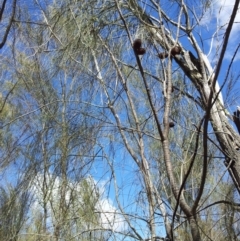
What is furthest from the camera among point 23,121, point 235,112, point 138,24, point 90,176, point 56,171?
point 23,121

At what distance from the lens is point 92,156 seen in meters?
1.41

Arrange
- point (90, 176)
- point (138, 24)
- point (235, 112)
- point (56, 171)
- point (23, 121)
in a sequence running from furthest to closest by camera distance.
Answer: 1. point (23, 121)
2. point (56, 171)
3. point (90, 176)
4. point (138, 24)
5. point (235, 112)

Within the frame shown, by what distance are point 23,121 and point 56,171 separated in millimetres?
590

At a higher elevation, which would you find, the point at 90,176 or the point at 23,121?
the point at 23,121

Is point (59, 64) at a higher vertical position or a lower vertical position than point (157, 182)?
higher

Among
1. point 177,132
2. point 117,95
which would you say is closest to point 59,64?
point 117,95

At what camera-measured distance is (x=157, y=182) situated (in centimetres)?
144

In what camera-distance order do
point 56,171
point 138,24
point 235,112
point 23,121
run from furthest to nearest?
point 23,121 → point 56,171 → point 138,24 → point 235,112

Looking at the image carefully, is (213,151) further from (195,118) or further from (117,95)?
(117,95)

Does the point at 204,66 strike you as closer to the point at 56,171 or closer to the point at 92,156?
the point at 92,156

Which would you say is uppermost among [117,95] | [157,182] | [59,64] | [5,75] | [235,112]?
[5,75]

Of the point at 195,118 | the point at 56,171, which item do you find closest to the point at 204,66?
the point at 195,118

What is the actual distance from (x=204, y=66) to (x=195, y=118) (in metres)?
0.19

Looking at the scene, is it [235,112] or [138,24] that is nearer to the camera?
[235,112]
